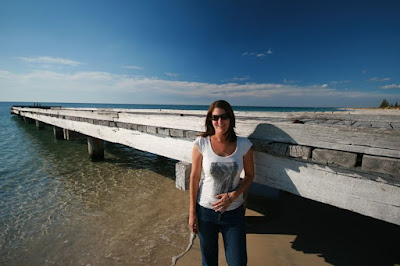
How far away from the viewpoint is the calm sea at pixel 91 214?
135 inches

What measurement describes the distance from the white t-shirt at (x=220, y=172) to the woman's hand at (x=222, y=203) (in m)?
0.05

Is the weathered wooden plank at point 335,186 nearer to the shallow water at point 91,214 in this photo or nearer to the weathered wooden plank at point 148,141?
the weathered wooden plank at point 148,141

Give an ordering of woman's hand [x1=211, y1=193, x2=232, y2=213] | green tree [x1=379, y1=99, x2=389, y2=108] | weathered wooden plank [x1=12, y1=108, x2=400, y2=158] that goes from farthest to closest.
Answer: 1. green tree [x1=379, y1=99, x2=389, y2=108]
2. woman's hand [x1=211, y1=193, x2=232, y2=213]
3. weathered wooden plank [x1=12, y1=108, x2=400, y2=158]

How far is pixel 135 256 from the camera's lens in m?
3.31

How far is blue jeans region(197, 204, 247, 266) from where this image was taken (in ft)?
6.52

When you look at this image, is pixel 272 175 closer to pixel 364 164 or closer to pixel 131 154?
pixel 364 164

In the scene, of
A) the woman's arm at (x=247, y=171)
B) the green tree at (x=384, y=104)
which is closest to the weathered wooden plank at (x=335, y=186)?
the woman's arm at (x=247, y=171)

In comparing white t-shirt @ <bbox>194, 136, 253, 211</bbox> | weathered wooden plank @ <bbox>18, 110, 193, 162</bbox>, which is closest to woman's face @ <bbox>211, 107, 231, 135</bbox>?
white t-shirt @ <bbox>194, 136, 253, 211</bbox>

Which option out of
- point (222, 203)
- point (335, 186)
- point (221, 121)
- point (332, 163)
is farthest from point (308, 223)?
point (221, 121)

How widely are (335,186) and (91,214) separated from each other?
5179mm

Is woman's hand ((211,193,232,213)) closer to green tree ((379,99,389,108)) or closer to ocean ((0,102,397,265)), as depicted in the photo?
ocean ((0,102,397,265))

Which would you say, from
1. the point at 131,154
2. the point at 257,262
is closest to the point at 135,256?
the point at 257,262

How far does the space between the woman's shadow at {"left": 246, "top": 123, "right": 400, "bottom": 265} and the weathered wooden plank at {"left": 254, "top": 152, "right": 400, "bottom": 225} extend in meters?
0.01

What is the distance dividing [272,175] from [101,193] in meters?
5.35
